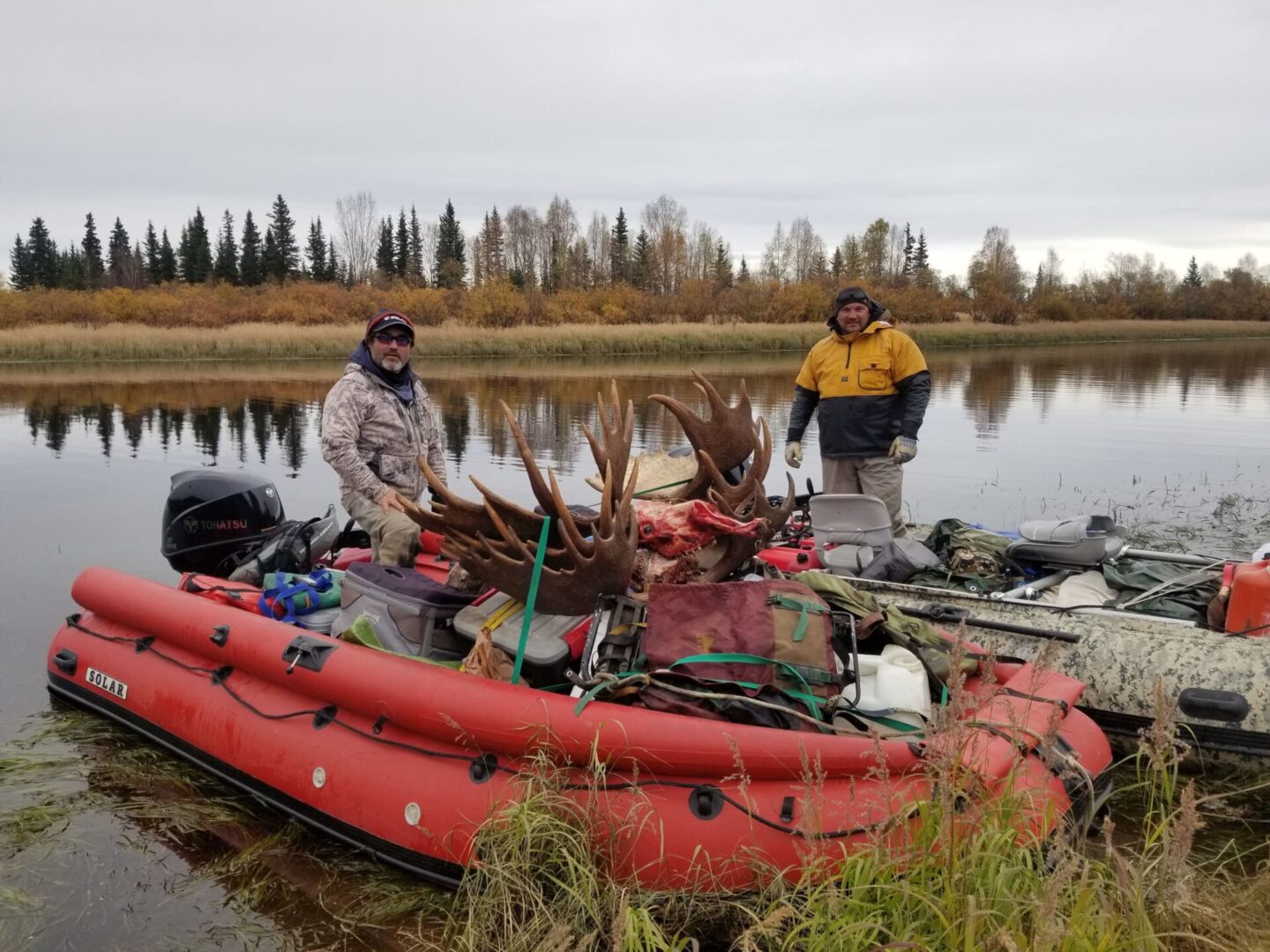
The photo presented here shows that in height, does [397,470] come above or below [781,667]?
above

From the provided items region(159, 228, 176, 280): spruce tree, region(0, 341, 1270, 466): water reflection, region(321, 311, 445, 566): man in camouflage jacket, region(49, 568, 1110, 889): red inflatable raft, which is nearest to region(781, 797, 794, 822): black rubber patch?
region(49, 568, 1110, 889): red inflatable raft

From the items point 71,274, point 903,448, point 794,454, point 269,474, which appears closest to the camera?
point 903,448

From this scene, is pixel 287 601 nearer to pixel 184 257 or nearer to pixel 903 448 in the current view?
pixel 903 448

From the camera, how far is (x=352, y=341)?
31234 mm

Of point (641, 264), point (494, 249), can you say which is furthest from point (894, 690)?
point (494, 249)

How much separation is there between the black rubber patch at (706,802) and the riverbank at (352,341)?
2991 centimetres

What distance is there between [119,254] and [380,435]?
89.5m

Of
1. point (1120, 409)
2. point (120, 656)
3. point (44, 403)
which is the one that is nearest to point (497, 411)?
point (44, 403)

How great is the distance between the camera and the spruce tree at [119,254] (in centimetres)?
7832

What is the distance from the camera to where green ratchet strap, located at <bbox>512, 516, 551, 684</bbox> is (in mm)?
3846

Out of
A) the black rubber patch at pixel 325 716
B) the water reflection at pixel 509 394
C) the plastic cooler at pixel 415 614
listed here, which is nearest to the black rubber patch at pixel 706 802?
the plastic cooler at pixel 415 614

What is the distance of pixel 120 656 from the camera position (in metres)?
5.27

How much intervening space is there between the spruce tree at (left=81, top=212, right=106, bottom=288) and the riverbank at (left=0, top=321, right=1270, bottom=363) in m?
43.2

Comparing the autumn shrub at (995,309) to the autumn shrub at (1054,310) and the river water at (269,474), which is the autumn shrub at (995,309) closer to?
the autumn shrub at (1054,310)
